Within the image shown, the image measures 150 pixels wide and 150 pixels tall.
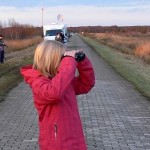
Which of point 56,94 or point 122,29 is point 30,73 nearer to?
point 56,94

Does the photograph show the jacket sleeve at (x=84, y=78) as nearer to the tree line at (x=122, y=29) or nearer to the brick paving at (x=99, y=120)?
the brick paving at (x=99, y=120)

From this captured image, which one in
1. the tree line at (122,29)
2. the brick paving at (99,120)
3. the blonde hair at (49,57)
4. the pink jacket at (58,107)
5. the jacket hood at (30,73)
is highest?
the blonde hair at (49,57)

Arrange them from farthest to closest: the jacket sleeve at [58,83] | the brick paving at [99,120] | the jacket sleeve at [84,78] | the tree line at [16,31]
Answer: the tree line at [16,31] → the brick paving at [99,120] → the jacket sleeve at [84,78] → the jacket sleeve at [58,83]

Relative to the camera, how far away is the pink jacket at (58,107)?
125 inches

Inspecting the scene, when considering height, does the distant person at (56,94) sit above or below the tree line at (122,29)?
above

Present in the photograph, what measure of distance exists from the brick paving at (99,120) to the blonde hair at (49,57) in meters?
3.17

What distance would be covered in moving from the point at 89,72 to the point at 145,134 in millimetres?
3868

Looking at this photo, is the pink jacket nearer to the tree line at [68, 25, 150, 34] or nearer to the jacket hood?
the jacket hood

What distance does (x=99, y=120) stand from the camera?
8.26 m

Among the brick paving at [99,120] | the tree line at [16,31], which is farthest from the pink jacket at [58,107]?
the tree line at [16,31]

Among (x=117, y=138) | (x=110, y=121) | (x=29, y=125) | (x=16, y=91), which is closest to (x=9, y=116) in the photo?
(x=29, y=125)

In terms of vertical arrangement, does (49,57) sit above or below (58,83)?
above

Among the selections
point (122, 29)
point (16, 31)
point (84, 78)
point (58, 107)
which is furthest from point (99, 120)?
point (122, 29)

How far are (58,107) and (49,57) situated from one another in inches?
15.3
